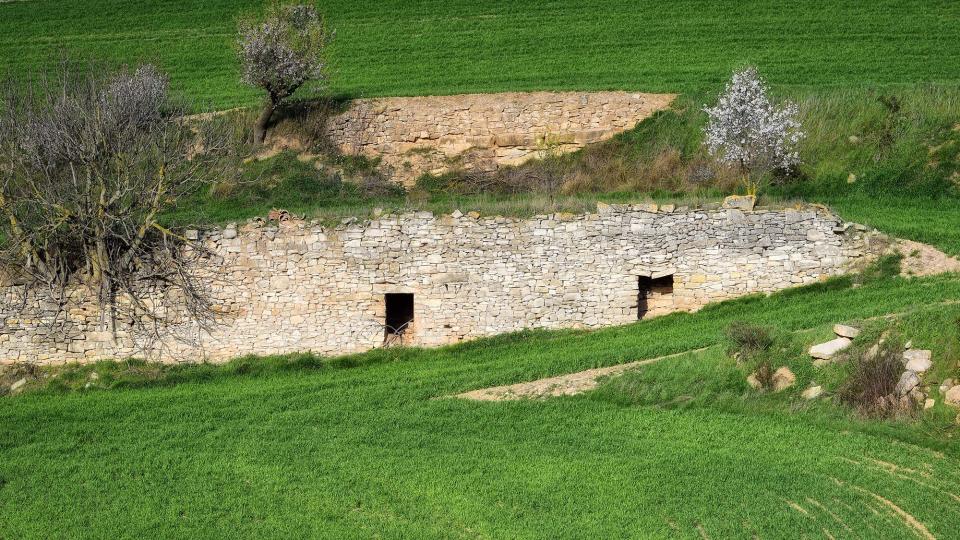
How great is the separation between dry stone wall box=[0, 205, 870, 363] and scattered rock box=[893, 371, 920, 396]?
605cm

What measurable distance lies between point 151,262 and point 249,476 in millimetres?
7959

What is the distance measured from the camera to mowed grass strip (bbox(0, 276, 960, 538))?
17.0 m

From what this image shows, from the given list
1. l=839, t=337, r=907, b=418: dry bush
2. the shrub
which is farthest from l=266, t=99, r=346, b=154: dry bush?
l=839, t=337, r=907, b=418: dry bush

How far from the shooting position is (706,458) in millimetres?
18609

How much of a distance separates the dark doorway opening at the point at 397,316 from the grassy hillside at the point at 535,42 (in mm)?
9800

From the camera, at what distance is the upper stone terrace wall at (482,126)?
1299 inches

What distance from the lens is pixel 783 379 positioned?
20.8 m

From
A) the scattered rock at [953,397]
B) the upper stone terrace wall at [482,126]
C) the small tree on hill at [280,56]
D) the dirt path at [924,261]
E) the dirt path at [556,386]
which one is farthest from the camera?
the small tree on hill at [280,56]

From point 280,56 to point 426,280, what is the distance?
10586mm

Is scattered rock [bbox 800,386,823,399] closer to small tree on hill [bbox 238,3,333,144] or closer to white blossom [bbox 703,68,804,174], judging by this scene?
white blossom [bbox 703,68,804,174]

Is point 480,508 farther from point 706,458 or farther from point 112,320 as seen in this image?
point 112,320

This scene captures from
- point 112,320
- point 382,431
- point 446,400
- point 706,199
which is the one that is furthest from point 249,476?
point 706,199

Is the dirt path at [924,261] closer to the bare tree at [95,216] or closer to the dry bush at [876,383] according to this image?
the dry bush at [876,383]

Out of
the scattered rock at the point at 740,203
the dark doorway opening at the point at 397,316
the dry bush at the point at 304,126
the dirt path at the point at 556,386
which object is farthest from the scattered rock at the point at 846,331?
the dry bush at the point at 304,126
